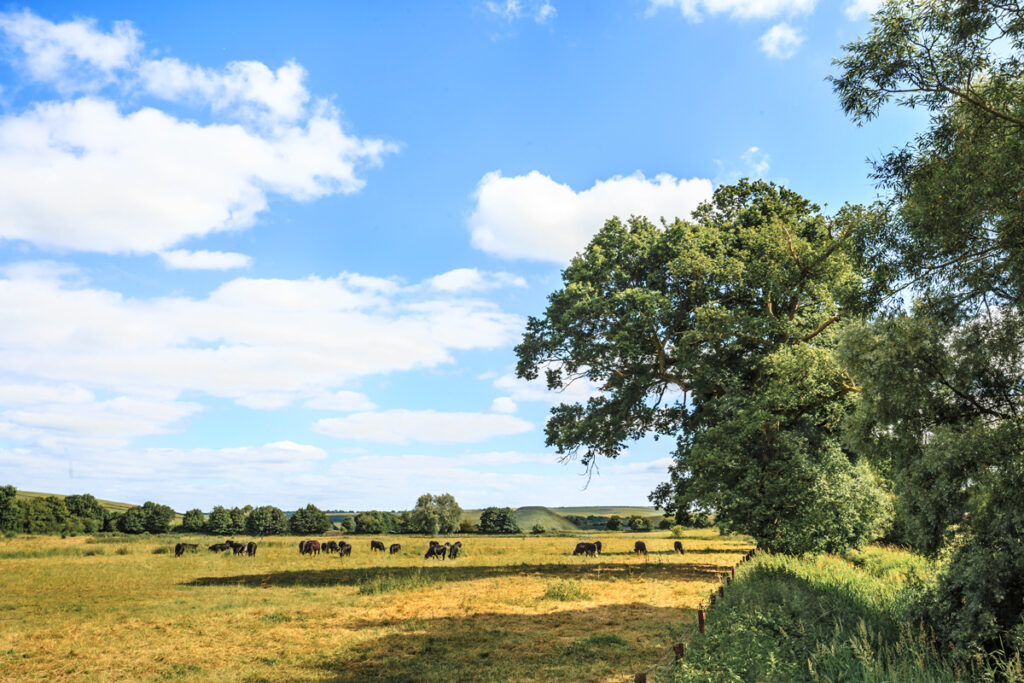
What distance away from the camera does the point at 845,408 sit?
80.3 ft

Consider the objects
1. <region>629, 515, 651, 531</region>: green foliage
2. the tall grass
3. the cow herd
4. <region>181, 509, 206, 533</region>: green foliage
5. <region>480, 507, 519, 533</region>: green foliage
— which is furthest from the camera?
<region>629, 515, 651, 531</region>: green foliage

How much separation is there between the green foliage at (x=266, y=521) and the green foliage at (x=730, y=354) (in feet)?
283

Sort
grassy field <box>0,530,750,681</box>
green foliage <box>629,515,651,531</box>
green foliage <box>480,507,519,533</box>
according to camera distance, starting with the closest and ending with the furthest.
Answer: grassy field <box>0,530,750,681</box>
green foliage <box>480,507,519,533</box>
green foliage <box>629,515,651,531</box>

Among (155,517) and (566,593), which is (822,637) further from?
(155,517)

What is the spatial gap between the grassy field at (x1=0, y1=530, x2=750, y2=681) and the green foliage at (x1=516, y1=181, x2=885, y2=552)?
4.91 m

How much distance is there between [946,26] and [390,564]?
32371 millimetres

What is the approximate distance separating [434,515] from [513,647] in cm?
7551

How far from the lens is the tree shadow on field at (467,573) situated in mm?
25922

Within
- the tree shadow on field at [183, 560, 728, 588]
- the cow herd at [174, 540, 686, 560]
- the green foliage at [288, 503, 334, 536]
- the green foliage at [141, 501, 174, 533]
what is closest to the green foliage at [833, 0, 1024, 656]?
the tree shadow on field at [183, 560, 728, 588]

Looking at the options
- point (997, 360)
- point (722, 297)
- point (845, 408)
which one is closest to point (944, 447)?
point (997, 360)

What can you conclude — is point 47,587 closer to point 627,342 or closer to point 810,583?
point 627,342

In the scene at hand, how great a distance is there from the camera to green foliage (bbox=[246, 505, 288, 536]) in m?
101

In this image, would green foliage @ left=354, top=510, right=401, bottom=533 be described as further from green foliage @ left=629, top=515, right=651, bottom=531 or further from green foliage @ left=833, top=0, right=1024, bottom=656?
green foliage @ left=833, top=0, right=1024, bottom=656

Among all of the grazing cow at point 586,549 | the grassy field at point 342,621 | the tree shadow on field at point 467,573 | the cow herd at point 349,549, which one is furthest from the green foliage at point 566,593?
the grazing cow at point 586,549
